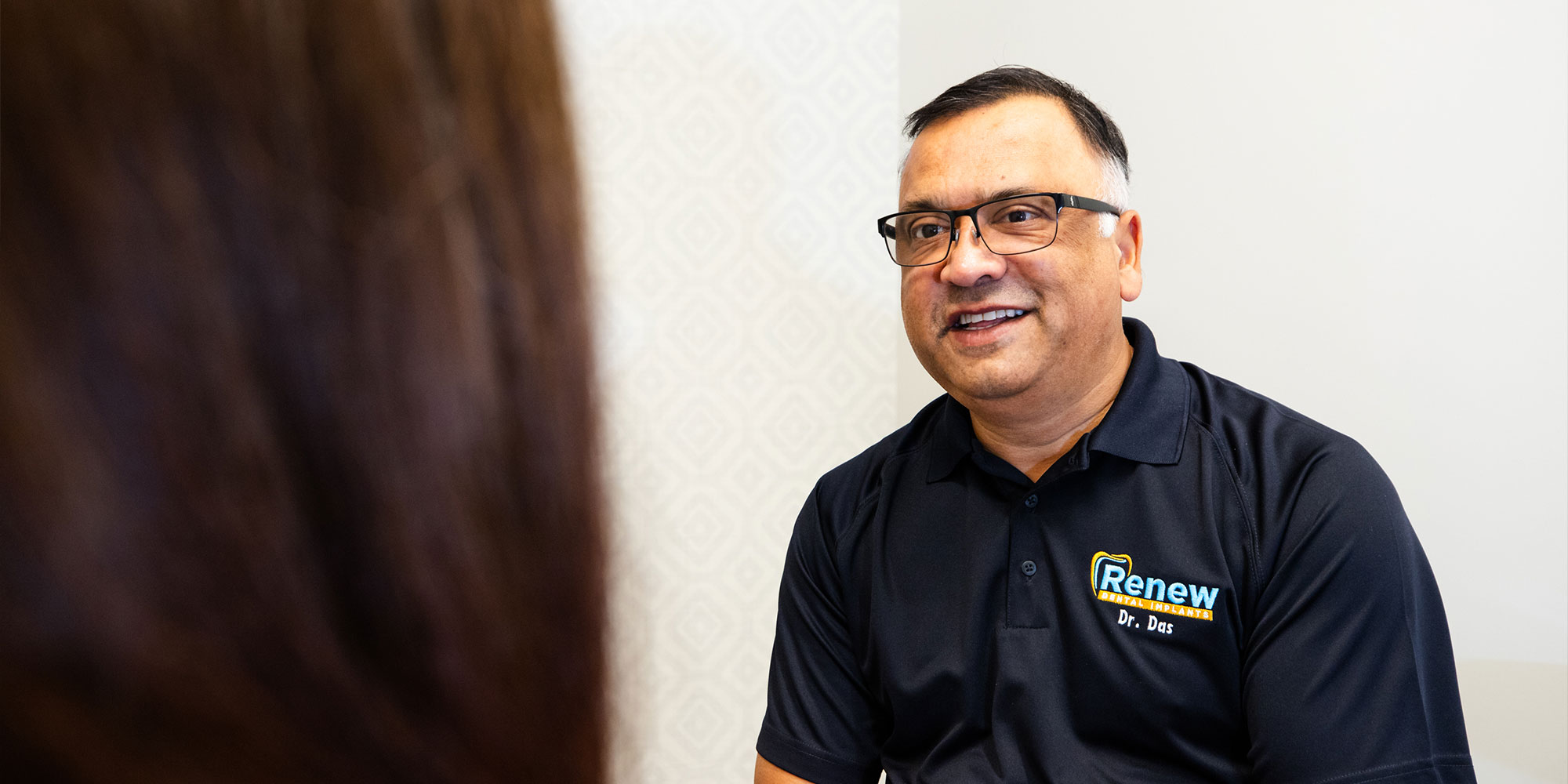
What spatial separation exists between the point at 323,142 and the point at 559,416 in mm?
470

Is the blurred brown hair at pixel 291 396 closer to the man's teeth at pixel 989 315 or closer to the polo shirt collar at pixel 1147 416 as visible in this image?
the man's teeth at pixel 989 315

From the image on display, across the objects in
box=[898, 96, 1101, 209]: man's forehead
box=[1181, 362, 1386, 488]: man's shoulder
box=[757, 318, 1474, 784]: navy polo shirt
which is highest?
box=[898, 96, 1101, 209]: man's forehead

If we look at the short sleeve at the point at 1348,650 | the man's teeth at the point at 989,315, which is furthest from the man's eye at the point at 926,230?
the short sleeve at the point at 1348,650

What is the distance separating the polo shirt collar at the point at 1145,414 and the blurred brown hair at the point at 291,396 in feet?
2.19

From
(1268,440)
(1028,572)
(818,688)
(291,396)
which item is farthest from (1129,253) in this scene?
(291,396)

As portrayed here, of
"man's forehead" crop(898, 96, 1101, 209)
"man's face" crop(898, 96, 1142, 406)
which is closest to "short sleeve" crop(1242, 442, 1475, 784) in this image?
"man's face" crop(898, 96, 1142, 406)

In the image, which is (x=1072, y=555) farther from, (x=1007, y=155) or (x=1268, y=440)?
(x=1007, y=155)

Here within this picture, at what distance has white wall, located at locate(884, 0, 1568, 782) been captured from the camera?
3.66ft

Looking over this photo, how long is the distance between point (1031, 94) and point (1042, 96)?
12 millimetres

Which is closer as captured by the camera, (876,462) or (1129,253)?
(1129,253)

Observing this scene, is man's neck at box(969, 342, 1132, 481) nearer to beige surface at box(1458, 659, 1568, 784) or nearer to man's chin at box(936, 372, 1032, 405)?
man's chin at box(936, 372, 1032, 405)

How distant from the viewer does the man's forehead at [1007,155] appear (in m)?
1.11

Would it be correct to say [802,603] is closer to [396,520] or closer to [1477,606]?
[396,520]

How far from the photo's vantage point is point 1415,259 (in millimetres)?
1206
